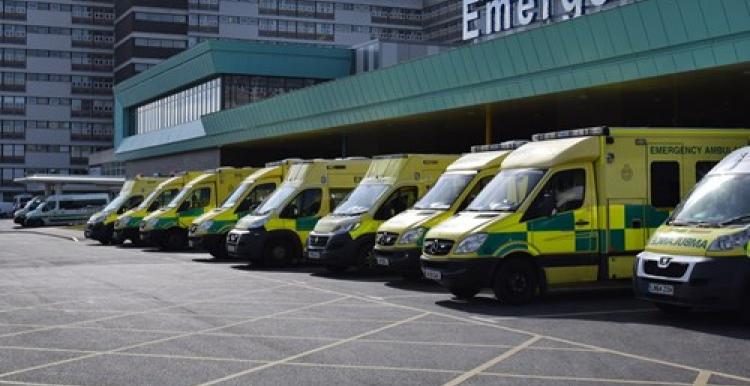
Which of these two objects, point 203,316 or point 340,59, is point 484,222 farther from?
point 340,59

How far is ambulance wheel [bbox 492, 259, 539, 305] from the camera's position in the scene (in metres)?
13.6

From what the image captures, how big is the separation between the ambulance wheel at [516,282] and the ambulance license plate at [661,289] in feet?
7.93

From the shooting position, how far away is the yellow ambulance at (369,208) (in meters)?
18.7

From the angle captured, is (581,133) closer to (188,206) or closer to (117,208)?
(188,206)

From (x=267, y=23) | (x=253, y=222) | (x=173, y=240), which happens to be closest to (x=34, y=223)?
(x=173, y=240)

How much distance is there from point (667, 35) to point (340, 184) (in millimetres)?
7761

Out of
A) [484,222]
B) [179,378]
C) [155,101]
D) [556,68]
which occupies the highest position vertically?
[155,101]

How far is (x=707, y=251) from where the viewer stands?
1112 cm

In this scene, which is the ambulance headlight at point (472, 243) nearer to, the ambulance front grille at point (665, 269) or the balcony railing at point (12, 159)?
the ambulance front grille at point (665, 269)

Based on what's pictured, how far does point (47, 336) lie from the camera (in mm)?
10969

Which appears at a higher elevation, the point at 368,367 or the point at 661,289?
the point at 661,289

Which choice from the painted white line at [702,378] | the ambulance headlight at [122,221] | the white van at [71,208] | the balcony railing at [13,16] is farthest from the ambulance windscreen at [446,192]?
the balcony railing at [13,16]

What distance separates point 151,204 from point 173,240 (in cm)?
300

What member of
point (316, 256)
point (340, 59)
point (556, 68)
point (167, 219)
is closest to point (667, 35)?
point (556, 68)
